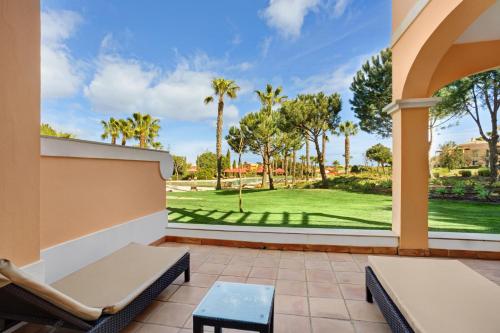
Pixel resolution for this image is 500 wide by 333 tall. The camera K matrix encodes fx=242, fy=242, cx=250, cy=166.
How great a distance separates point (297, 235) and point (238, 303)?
8.53 ft

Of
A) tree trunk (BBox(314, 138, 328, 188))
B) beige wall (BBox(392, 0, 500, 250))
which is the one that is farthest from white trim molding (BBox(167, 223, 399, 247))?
tree trunk (BBox(314, 138, 328, 188))

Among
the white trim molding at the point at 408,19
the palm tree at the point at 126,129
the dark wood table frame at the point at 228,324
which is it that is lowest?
the dark wood table frame at the point at 228,324

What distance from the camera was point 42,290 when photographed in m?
1.33

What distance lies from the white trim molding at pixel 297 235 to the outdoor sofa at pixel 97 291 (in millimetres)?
1395

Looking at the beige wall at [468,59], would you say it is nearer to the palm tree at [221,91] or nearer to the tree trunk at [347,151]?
the palm tree at [221,91]

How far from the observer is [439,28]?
293 cm

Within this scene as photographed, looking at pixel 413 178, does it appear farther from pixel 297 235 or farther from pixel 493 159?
pixel 493 159

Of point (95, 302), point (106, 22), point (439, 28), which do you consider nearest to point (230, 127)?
point (106, 22)

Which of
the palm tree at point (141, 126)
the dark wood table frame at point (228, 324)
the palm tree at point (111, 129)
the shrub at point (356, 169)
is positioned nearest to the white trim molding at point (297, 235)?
the dark wood table frame at point (228, 324)

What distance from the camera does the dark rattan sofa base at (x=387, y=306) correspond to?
63.2 inches

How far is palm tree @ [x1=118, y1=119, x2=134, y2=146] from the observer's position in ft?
71.1

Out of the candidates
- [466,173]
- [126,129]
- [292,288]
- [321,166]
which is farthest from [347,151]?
[126,129]

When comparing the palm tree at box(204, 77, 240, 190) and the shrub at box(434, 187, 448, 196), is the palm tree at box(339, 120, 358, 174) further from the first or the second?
the palm tree at box(204, 77, 240, 190)

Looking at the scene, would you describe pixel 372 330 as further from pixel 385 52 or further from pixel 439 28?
pixel 385 52
